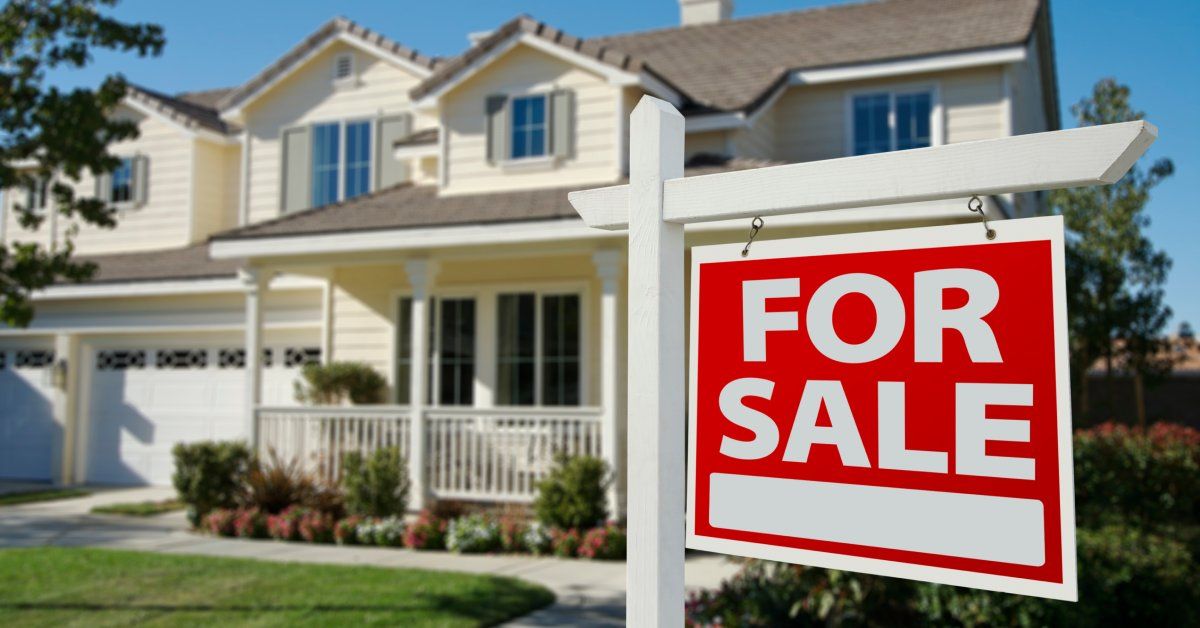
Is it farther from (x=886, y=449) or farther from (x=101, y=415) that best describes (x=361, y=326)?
(x=886, y=449)

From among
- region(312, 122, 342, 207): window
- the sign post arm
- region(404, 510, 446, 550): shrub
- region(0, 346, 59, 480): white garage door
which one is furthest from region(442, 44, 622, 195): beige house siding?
the sign post arm

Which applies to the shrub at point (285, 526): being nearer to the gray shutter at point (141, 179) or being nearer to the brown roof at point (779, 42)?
the brown roof at point (779, 42)

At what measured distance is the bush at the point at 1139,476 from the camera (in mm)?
9352

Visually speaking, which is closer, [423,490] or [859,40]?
[423,490]

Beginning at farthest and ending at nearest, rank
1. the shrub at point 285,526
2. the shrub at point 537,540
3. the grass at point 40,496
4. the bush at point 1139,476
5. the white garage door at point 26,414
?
the white garage door at point 26,414, the grass at point 40,496, the shrub at point 285,526, the shrub at point 537,540, the bush at point 1139,476

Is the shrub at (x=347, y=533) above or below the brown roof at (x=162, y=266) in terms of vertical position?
below

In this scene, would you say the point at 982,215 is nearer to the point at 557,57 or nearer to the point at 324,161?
the point at 557,57

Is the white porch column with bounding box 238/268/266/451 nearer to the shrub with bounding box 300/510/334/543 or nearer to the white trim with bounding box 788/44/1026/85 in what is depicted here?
the shrub with bounding box 300/510/334/543

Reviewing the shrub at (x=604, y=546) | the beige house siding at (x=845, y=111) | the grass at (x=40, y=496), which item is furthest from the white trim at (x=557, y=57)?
the grass at (x=40, y=496)

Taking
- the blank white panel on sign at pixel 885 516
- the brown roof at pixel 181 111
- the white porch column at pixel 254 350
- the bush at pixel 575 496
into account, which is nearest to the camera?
the blank white panel on sign at pixel 885 516

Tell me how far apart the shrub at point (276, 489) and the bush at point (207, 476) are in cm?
20

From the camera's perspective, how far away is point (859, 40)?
14.2m

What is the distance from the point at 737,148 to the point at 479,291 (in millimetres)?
3809

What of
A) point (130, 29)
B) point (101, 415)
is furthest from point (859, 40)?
point (101, 415)
